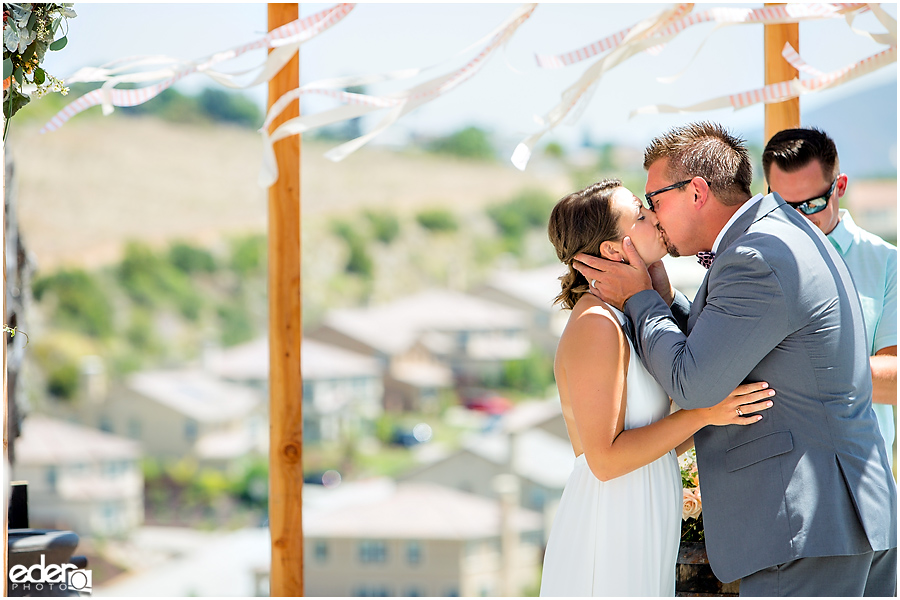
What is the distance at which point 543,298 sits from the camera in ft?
166

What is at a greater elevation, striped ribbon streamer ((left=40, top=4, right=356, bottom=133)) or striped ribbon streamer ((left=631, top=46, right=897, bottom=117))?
striped ribbon streamer ((left=40, top=4, right=356, bottom=133))

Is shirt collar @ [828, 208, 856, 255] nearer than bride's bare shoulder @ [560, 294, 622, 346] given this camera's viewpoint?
No

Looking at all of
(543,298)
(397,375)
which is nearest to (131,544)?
(397,375)

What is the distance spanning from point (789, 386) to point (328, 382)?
4496 centimetres

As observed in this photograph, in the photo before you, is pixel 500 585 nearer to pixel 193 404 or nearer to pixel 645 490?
pixel 193 404

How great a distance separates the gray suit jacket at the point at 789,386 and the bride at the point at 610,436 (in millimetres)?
111

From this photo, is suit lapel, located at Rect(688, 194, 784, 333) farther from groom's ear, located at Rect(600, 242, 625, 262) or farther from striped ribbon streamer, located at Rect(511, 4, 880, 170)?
striped ribbon streamer, located at Rect(511, 4, 880, 170)

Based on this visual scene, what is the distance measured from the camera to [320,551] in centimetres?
3431

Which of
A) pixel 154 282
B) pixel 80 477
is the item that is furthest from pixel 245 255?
pixel 80 477

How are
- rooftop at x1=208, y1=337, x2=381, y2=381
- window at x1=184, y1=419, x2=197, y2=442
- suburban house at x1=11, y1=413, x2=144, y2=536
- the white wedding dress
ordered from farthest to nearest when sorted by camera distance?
rooftop at x1=208, y1=337, x2=381, y2=381
window at x1=184, y1=419, x2=197, y2=442
suburban house at x1=11, y1=413, x2=144, y2=536
the white wedding dress

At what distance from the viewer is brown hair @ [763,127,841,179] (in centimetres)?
207

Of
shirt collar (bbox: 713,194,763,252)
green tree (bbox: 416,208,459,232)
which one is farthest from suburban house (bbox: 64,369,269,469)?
shirt collar (bbox: 713,194,763,252)

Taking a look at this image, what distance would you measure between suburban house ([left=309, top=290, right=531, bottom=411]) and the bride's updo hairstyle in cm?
4518

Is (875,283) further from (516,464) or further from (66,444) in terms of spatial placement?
(66,444)
